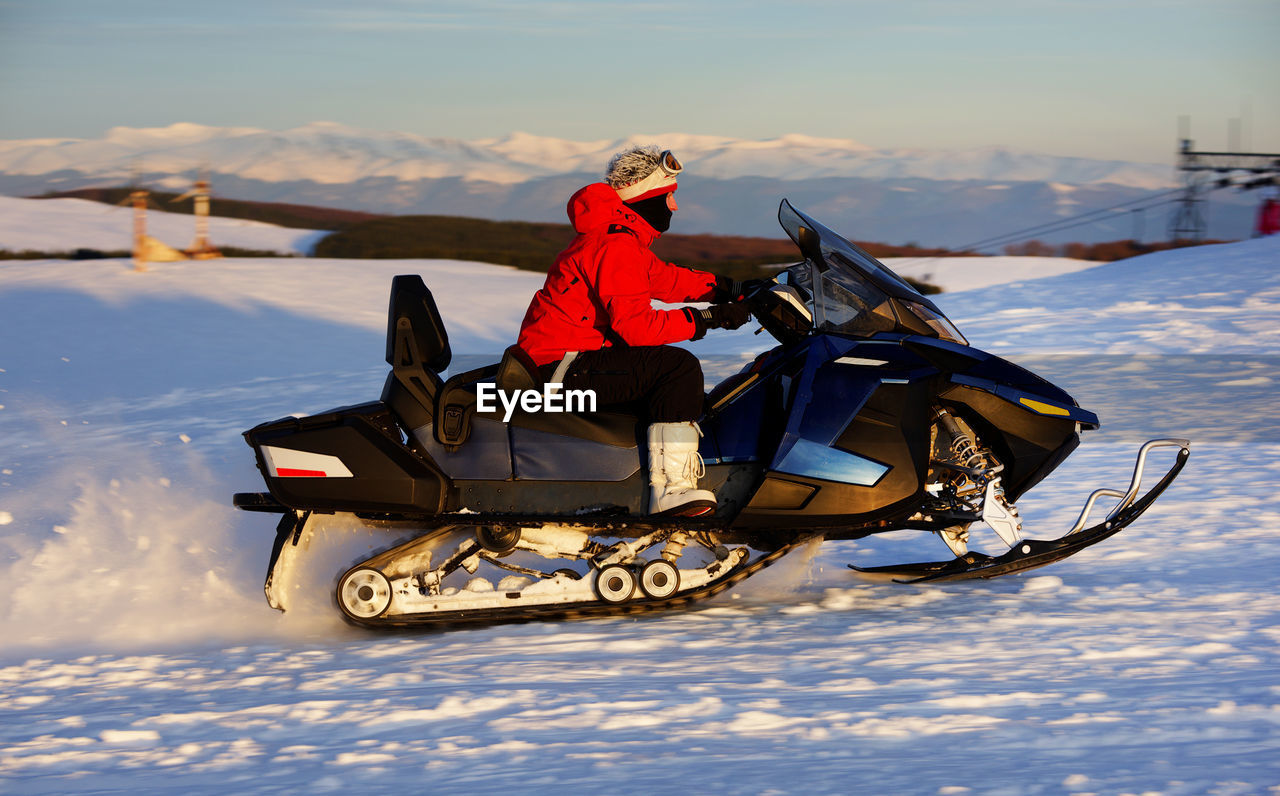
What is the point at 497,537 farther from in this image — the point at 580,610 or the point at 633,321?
the point at 633,321

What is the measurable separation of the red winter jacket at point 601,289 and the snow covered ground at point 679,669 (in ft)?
3.69

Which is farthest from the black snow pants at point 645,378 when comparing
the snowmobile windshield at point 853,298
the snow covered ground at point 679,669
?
the snow covered ground at point 679,669

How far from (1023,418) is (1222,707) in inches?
55.6

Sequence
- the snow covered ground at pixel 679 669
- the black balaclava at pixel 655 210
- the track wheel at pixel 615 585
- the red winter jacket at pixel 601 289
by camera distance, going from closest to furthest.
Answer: the snow covered ground at pixel 679 669, the red winter jacket at pixel 601 289, the black balaclava at pixel 655 210, the track wheel at pixel 615 585

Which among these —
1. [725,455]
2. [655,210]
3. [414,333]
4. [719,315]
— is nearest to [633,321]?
[719,315]

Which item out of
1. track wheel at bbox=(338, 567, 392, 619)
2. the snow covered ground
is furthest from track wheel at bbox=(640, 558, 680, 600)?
track wheel at bbox=(338, 567, 392, 619)

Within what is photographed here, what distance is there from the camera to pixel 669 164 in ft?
15.8

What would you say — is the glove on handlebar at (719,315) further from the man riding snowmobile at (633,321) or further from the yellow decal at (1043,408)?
the yellow decal at (1043,408)

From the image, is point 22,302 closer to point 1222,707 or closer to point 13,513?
point 13,513

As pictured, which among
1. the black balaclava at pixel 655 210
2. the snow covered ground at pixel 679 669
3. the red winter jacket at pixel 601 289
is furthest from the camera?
the black balaclava at pixel 655 210

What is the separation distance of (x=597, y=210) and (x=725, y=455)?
1.06 meters

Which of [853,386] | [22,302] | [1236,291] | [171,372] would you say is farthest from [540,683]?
[22,302]

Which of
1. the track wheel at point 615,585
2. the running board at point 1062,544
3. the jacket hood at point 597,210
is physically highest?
the jacket hood at point 597,210

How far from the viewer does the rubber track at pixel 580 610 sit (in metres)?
4.91
